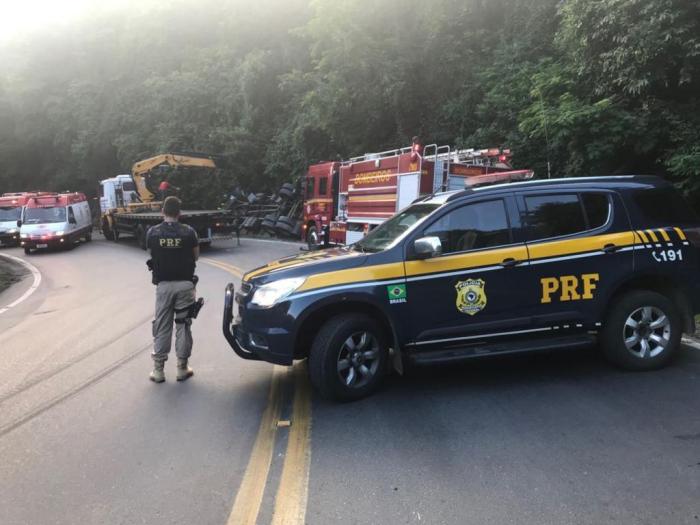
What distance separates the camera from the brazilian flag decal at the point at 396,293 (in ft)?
15.5

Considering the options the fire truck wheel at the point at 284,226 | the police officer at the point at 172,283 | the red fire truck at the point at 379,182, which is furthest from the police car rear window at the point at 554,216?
the fire truck wheel at the point at 284,226

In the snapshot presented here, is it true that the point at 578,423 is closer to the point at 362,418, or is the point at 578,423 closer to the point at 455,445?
the point at 455,445

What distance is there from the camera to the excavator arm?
941 inches

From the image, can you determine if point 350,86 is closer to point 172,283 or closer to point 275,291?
point 172,283

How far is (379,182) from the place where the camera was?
13406 millimetres

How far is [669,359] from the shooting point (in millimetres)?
5352

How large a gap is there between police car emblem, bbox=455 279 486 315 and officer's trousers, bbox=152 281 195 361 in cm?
267

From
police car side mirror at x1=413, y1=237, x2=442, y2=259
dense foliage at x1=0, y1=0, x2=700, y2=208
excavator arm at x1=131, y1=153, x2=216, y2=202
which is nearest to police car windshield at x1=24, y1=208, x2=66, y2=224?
excavator arm at x1=131, y1=153, x2=216, y2=202

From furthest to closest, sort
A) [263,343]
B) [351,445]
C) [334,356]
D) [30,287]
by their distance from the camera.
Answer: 1. [30,287]
2. [263,343]
3. [334,356]
4. [351,445]

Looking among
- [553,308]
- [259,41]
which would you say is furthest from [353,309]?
[259,41]

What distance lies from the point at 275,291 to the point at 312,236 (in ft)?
43.7

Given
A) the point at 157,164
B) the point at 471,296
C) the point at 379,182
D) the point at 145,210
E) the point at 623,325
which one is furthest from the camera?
the point at 157,164

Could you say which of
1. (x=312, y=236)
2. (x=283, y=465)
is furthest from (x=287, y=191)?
(x=283, y=465)

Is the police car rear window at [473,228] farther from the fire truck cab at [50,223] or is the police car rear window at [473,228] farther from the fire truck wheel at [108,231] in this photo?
the fire truck wheel at [108,231]
